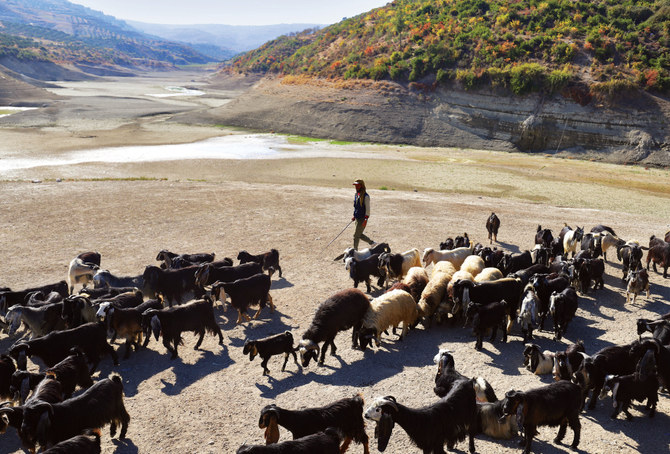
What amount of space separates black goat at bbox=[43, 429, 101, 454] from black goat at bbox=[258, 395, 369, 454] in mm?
2080

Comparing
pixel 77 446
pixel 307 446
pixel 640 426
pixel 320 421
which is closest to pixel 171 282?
pixel 77 446

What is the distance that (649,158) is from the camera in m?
37.0

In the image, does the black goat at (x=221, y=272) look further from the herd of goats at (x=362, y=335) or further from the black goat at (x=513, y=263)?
the black goat at (x=513, y=263)

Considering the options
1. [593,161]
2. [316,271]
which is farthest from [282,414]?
[593,161]

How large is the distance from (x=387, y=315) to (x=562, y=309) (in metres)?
3.57

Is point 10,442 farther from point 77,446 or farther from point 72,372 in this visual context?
point 77,446

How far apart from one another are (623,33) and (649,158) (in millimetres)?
17830

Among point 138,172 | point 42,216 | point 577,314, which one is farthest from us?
point 138,172

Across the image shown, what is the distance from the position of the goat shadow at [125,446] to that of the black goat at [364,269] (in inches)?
262

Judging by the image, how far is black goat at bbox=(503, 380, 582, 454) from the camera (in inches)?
243

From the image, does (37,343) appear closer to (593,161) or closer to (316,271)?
(316,271)

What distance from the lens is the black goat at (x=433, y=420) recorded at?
5969 millimetres

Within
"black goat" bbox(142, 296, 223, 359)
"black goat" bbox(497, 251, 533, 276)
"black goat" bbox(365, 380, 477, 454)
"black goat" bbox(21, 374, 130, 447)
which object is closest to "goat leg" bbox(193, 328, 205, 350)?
"black goat" bbox(142, 296, 223, 359)

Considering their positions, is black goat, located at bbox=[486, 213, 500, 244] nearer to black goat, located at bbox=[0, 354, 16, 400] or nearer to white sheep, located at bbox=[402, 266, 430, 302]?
white sheep, located at bbox=[402, 266, 430, 302]
